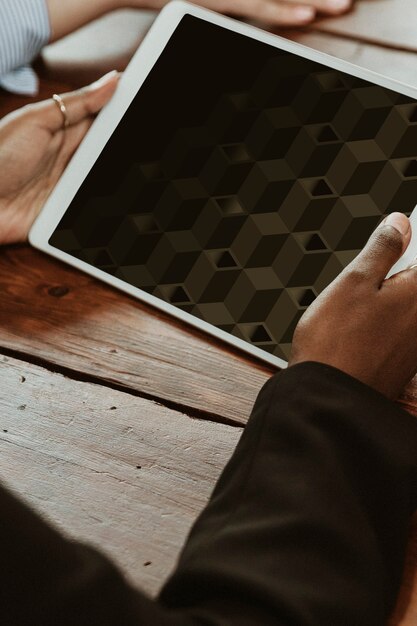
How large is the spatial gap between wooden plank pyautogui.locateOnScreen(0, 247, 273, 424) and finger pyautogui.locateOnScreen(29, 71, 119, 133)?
0.50 feet

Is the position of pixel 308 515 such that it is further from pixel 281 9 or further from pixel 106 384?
pixel 281 9

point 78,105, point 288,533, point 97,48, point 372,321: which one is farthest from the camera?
point 97,48

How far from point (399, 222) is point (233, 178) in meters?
0.17

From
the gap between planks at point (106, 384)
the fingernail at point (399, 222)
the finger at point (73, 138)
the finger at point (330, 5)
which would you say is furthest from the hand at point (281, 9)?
the gap between planks at point (106, 384)

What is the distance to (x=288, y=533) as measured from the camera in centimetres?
48

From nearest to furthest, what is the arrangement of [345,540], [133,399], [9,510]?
[9,510]
[345,540]
[133,399]

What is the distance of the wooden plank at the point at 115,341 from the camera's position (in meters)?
0.67

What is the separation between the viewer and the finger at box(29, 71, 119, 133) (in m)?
0.77

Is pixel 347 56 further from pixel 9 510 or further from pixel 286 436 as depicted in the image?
pixel 9 510

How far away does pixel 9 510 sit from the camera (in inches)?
14.9

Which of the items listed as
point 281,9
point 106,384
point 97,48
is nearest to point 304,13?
point 281,9

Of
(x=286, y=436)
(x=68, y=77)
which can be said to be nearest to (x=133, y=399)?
(x=286, y=436)

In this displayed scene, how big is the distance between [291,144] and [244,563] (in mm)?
409

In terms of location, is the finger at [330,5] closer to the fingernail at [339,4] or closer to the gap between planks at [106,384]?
the fingernail at [339,4]
